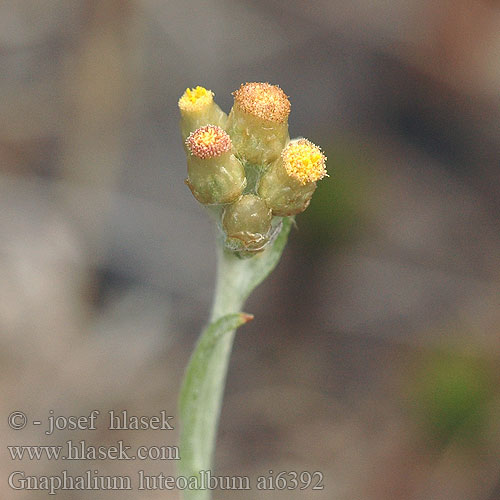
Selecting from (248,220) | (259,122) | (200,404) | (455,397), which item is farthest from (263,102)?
(455,397)

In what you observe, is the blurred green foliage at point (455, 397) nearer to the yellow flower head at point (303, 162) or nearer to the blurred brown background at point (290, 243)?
the blurred brown background at point (290, 243)

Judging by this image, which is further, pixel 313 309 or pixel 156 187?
pixel 156 187

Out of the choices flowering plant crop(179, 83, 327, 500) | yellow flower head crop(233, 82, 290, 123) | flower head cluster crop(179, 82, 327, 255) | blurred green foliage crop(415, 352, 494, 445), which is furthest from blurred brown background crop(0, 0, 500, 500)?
yellow flower head crop(233, 82, 290, 123)

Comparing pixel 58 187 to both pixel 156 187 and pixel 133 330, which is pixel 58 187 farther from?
pixel 133 330

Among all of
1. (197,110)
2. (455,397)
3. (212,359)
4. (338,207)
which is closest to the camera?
(197,110)

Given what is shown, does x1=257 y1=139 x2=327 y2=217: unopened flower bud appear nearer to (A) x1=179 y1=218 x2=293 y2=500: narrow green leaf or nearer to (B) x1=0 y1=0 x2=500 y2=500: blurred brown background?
(A) x1=179 y1=218 x2=293 y2=500: narrow green leaf

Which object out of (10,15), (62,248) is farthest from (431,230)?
(10,15)

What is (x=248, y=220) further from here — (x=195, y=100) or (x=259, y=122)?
(x=195, y=100)
